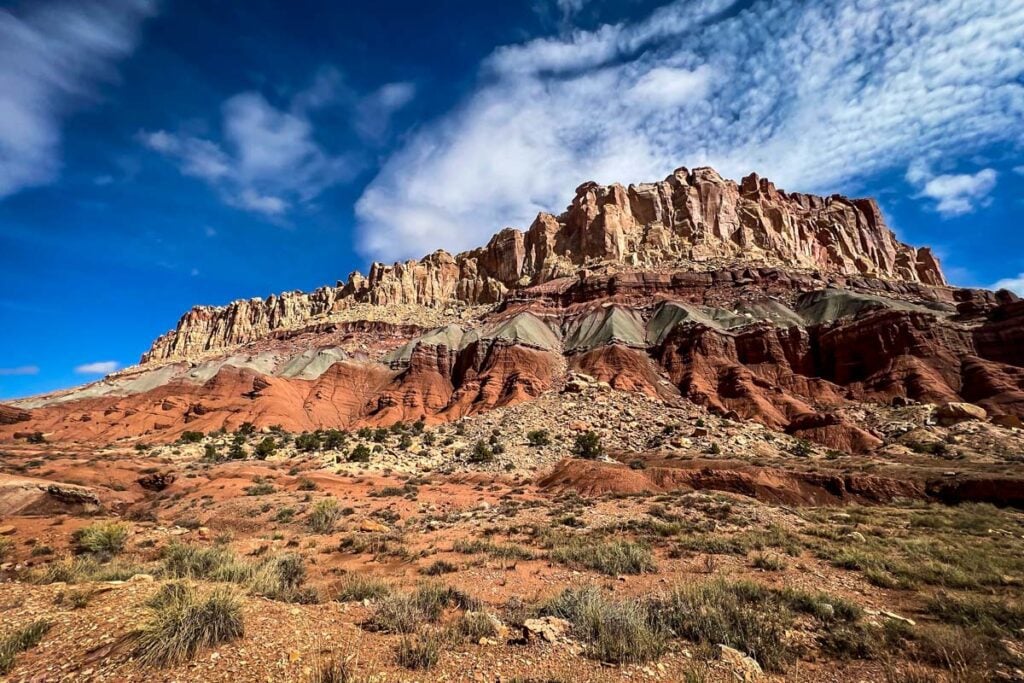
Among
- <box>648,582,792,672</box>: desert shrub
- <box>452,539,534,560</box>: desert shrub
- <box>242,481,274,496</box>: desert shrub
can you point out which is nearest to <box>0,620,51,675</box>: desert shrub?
<box>648,582,792,672</box>: desert shrub

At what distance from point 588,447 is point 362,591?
77.5 feet

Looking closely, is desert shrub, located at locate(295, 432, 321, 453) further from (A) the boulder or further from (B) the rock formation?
(A) the boulder

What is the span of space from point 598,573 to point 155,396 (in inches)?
2881

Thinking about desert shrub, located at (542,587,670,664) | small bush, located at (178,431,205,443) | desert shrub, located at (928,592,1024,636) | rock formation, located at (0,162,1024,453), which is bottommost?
desert shrub, located at (928,592,1024,636)

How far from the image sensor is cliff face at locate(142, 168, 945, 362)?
76.6m

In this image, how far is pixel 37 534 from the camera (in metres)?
11.9

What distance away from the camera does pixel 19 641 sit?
4.77m

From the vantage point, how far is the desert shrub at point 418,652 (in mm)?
4711

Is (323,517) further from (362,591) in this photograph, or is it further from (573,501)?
(573,501)

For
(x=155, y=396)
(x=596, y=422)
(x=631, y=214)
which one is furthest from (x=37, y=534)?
(x=631, y=214)

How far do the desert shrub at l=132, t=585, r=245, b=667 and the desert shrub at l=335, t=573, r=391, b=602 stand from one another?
190 cm

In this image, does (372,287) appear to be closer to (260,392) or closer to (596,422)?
(260,392)

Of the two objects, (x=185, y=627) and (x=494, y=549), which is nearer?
(x=185, y=627)

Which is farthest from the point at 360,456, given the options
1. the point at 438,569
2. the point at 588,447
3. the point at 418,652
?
the point at 418,652
